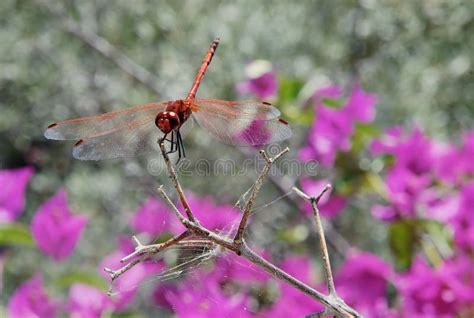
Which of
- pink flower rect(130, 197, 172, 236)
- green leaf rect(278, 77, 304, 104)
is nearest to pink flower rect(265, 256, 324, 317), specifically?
pink flower rect(130, 197, 172, 236)

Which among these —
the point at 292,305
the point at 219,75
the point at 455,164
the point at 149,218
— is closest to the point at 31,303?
the point at 149,218

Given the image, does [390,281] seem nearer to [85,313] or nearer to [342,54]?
[85,313]

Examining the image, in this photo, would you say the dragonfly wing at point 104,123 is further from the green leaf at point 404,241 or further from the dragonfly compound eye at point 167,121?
the green leaf at point 404,241

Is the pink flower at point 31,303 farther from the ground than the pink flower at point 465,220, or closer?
closer

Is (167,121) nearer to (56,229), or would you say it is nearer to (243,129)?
(243,129)

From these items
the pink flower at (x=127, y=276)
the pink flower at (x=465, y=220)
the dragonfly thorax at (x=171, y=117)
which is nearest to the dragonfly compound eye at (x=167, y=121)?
the dragonfly thorax at (x=171, y=117)

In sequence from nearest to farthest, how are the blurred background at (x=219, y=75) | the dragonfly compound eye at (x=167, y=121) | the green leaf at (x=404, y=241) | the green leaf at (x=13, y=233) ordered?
the dragonfly compound eye at (x=167, y=121) → the green leaf at (x=13, y=233) → the green leaf at (x=404, y=241) → the blurred background at (x=219, y=75)

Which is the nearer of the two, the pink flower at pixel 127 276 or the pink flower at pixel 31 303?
the pink flower at pixel 127 276

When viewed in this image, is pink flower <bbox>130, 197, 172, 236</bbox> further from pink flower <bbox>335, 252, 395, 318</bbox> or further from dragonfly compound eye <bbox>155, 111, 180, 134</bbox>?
dragonfly compound eye <bbox>155, 111, 180, 134</bbox>
